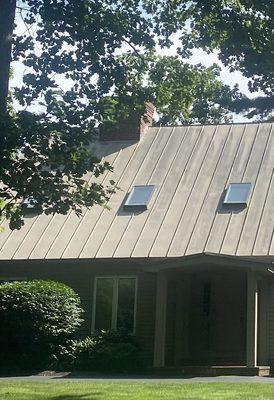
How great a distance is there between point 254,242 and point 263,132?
6.30 metres

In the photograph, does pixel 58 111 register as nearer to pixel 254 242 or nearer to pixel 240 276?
pixel 254 242

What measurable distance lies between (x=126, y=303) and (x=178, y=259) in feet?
8.69

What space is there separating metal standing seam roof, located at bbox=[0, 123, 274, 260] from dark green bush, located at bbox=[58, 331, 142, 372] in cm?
228

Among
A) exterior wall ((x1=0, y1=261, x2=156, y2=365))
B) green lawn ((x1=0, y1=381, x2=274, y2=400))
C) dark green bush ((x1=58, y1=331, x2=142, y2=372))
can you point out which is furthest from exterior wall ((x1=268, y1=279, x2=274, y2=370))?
green lawn ((x1=0, y1=381, x2=274, y2=400))

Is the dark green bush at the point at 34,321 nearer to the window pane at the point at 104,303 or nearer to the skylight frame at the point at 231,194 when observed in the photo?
the window pane at the point at 104,303

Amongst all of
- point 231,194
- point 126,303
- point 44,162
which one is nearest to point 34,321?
point 126,303

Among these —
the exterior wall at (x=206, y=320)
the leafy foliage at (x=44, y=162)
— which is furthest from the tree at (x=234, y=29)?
the exterior wall at (x=206, y=320)

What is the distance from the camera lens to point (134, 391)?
A: 11.3m

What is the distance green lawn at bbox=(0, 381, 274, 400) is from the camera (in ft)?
34.8

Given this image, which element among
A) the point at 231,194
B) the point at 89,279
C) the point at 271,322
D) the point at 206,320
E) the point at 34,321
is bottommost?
the point at 34,321

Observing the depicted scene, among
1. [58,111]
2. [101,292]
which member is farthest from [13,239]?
[58,111]

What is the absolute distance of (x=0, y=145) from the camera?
1101 cm

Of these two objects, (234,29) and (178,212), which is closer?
(234,29)

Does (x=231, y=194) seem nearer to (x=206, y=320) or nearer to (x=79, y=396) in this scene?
(x=206, y=320)
